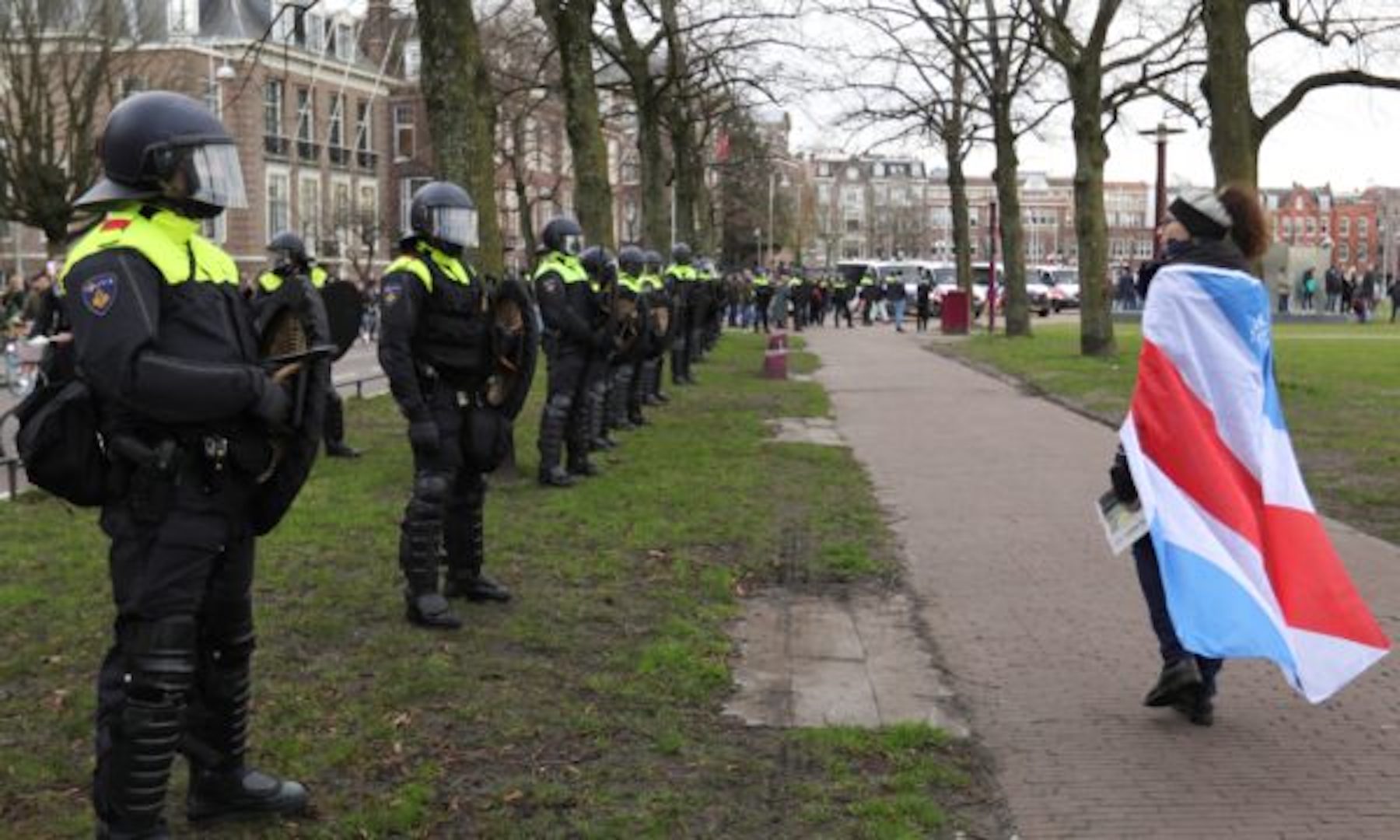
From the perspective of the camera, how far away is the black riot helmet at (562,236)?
10766mm

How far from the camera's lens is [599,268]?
38.1 feet

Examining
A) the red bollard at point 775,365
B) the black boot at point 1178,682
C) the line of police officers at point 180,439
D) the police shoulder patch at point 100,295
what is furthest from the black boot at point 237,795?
the red bollard at point 775,365

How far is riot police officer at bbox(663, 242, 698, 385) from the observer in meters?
20.2

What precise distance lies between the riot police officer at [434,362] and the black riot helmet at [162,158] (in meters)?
2.46

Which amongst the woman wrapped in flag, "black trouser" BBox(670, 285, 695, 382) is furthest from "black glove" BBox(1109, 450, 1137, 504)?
"black trouser" BBox(670, 285, 695, 382)

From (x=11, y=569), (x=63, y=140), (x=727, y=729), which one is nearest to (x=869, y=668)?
(x=727, y=729)

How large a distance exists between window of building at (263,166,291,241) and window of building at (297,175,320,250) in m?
0.58

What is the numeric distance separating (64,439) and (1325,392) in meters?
18.1

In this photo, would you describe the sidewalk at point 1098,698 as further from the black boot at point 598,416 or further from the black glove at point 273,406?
the black boot at point 598,416

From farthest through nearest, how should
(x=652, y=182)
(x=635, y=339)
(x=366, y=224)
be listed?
(x=366, y=224) → (x=652, y=182) → (x=635, y=339)

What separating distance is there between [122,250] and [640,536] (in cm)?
530

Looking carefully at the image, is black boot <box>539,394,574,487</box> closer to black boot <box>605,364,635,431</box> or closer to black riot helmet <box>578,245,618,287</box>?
black riot helmet <box>578,245,618,287</box>

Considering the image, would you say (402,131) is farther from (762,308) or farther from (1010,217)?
(1010,217)

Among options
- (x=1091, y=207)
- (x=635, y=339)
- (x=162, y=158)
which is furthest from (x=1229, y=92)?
(x=162, y=158)
